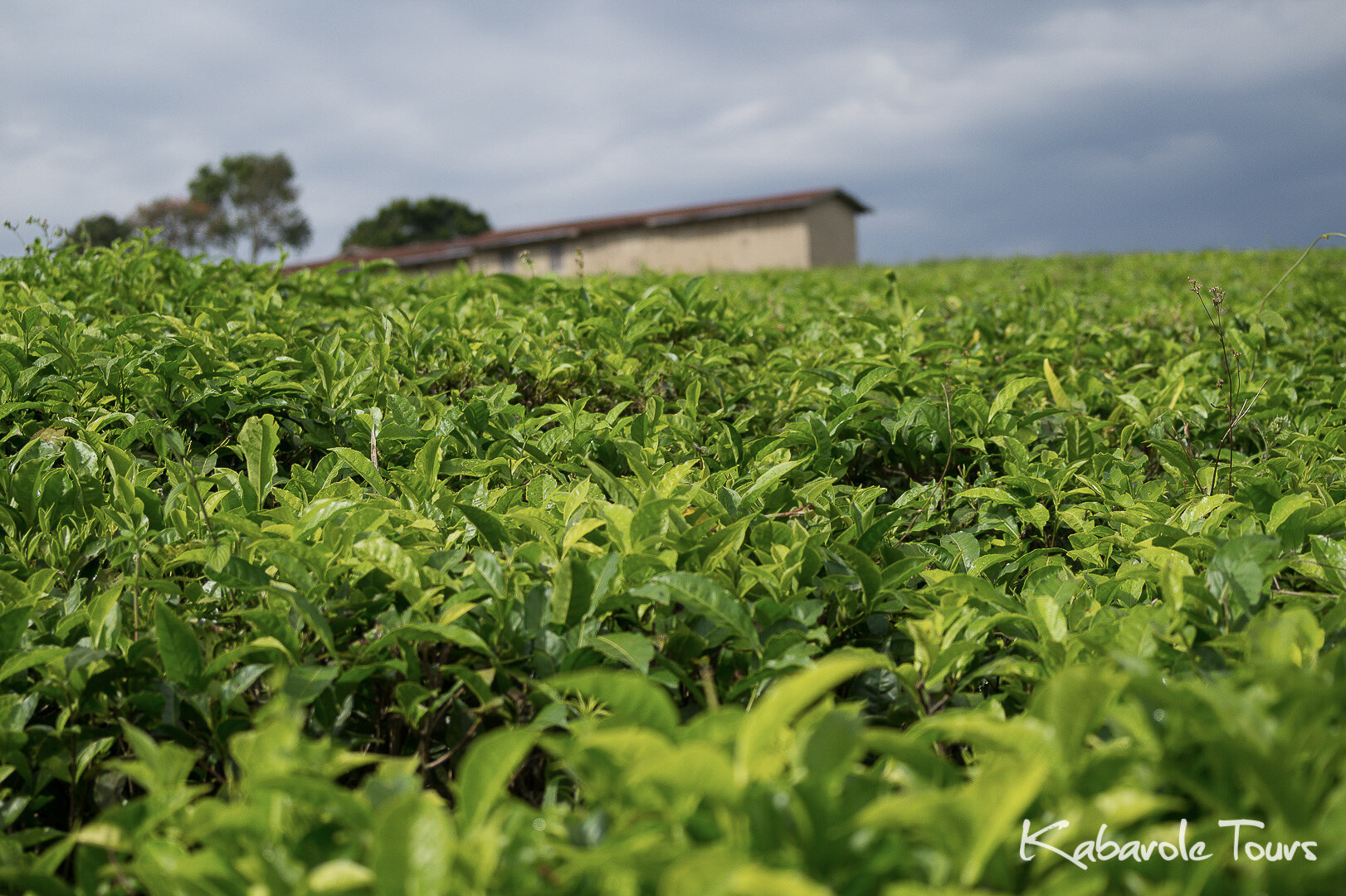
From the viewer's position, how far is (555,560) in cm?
166

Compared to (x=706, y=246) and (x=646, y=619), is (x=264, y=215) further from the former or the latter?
(x=646, y=619)

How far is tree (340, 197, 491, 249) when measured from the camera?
62281mm

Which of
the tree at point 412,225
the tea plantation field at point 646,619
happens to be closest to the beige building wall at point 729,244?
the tea plantation field at point 646,619

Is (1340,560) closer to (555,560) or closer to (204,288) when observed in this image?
(555,560)

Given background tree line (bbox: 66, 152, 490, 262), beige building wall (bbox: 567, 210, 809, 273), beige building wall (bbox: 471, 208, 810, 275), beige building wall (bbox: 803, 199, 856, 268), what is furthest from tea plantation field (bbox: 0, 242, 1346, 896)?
background tree line (bbox: 66, 152, 490, 262)

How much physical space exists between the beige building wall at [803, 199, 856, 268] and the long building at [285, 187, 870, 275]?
3 centimetres

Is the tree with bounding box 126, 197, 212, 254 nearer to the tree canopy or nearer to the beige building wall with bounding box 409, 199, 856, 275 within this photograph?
the tree canopy

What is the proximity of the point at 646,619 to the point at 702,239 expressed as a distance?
30.4 metres

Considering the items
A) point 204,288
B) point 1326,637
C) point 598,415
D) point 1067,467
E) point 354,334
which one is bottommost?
point 1326,637

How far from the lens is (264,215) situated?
5884 cm

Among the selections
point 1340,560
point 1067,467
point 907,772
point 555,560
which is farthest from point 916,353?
point 907,772

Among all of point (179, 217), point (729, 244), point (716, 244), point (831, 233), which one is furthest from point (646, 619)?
point (179, 217)

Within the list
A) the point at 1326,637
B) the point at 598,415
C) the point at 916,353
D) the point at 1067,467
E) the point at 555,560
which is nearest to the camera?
the point at 1326,637

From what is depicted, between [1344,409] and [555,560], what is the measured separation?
9.23ft
